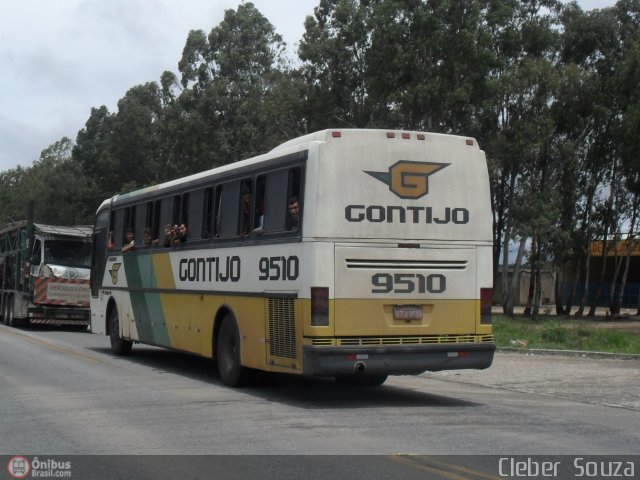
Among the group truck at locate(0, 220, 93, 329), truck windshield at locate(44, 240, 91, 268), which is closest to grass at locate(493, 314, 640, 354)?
truck at locate(0, 220, 93, 329)

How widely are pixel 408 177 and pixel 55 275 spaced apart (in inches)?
719

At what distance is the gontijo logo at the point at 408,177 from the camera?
12.0m

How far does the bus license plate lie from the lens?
468 inches

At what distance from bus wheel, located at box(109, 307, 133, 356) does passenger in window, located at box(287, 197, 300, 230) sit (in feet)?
26.6

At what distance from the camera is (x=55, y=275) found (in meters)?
27.8

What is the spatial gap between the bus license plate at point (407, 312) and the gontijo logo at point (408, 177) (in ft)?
4.77

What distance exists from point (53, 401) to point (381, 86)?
2389cm

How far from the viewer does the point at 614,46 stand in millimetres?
40656
